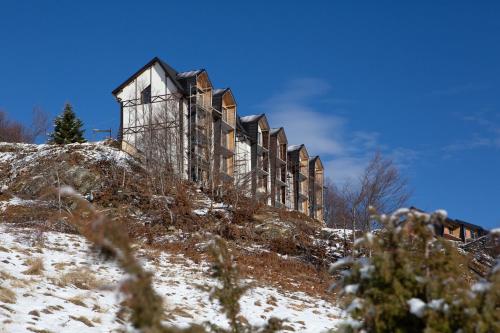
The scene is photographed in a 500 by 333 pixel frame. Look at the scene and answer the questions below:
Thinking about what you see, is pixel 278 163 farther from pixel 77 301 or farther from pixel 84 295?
pixel 77 301

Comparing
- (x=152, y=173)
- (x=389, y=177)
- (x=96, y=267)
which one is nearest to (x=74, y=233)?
(x=96, y=267)

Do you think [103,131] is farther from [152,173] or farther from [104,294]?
[104,294]

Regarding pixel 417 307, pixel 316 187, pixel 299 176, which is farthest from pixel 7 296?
pixel 316 187

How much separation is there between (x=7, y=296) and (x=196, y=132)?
942 inches

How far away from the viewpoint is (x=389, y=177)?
22.9 metres

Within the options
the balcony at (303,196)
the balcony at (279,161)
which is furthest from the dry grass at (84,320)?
the balcony at (303,196)

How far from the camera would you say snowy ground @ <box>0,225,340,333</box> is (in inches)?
323

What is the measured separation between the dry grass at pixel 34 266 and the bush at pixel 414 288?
8.56 m

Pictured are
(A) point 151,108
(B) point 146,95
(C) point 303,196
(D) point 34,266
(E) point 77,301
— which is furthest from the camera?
(C) point 303,196

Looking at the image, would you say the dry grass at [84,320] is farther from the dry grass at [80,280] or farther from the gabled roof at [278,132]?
the gabled roof at [278,132]

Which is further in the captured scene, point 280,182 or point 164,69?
point 280,182

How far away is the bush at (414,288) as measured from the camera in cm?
336

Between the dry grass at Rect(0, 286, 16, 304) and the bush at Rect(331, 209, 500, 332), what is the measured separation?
20.8 ft

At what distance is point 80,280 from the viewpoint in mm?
11062
